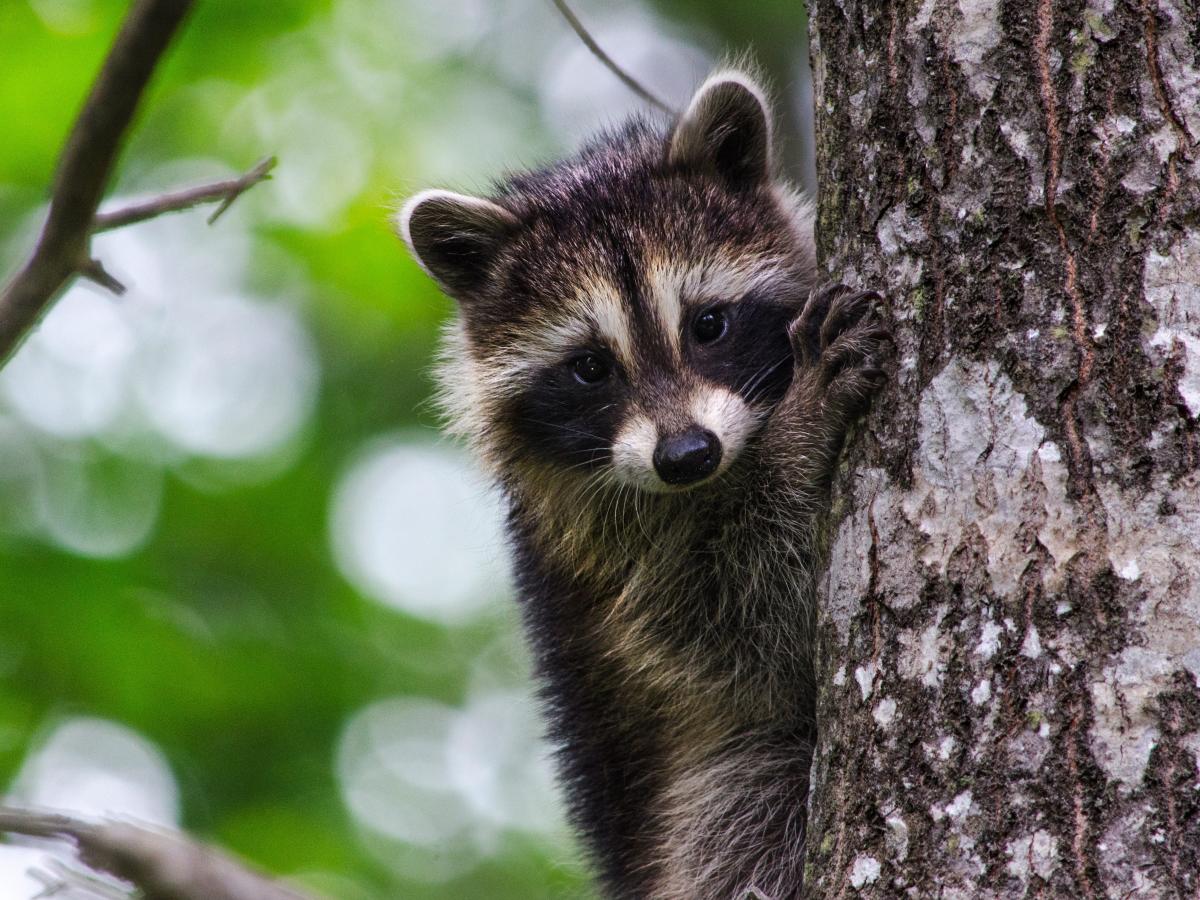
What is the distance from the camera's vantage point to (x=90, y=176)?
1.73 meters

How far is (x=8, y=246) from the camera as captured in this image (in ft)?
22.1

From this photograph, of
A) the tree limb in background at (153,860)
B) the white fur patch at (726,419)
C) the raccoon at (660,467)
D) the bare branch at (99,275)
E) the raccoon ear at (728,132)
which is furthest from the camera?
the raccoon ear at (728,132)

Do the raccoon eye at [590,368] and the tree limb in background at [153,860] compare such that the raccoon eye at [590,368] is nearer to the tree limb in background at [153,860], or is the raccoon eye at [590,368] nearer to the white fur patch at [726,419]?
the white fur patch at [726,419]

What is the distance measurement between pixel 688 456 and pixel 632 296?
0.61m

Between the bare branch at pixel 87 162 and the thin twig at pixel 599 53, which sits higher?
the bare branch at pixel 87 162

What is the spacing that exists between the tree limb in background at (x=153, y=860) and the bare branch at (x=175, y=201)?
848 millimetres

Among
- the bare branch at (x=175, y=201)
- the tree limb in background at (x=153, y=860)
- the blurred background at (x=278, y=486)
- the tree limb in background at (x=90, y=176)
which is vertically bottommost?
the blurred background at (x=278, y=486)

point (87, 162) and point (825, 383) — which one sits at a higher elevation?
point (87, 162)

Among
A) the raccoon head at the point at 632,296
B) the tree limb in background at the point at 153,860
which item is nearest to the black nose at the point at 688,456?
the raccoon head at the point at 632,296

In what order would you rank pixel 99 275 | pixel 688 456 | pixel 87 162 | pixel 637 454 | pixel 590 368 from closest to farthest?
pixel 87 162 < pixel 99 275 < pixel 688 456 < pixel 637 454 < pixel 590 368

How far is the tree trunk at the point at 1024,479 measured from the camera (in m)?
1.91

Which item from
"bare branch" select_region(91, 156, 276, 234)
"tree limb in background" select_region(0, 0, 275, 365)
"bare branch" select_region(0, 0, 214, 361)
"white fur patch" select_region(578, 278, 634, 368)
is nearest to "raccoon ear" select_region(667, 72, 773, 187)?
"white fur patch" select_region(578, 278, 634, 368)

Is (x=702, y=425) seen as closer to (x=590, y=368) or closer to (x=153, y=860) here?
(x=590, y=368)

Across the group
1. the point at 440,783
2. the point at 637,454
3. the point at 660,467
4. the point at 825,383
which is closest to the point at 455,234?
the point at 637,454
